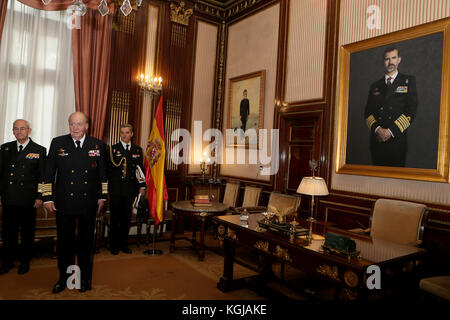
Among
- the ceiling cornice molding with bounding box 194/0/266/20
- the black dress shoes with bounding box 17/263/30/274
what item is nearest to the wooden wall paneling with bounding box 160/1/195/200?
the ceiling cornice molding with bounding box 194/0/266/20

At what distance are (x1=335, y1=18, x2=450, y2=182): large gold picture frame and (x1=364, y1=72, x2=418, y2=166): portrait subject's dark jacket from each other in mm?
67

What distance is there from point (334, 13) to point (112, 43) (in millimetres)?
3785

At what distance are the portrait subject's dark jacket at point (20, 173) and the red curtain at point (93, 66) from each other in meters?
1.80

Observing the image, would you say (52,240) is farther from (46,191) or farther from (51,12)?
(51,12)

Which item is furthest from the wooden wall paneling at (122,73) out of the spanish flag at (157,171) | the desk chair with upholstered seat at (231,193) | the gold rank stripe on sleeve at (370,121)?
the gold rank stripe on sleeve at (370,121)

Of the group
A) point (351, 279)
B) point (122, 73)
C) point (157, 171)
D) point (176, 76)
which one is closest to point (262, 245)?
point (351, 279)

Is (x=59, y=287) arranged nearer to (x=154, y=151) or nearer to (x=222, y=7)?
(x=154, y=151)

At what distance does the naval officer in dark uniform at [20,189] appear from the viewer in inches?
148

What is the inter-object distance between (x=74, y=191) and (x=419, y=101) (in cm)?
392

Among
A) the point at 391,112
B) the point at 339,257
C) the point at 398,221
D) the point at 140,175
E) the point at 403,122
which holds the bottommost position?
the point at 339,257

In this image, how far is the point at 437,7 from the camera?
3709mm

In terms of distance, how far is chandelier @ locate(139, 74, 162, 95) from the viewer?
615cm

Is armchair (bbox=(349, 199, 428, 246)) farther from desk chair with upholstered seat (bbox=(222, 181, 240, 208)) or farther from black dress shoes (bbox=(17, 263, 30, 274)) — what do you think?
black dress shoes (bbox=(17, 263, 30, 274))

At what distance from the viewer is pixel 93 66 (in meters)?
5.63
